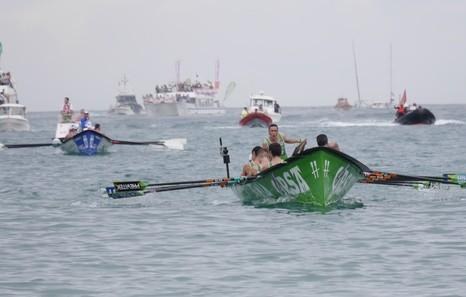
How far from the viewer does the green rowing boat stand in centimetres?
2003

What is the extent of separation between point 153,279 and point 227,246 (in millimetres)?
2813

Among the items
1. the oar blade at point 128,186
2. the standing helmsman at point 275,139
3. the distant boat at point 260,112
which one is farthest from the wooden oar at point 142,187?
the distant boat at point 260,112

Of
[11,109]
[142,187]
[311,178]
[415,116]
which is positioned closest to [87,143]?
[142,187]

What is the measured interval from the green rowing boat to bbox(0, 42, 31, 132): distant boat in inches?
2392

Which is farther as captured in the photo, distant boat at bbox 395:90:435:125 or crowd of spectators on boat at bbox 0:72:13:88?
crowd of spectators on boat at bbox 0:72:13:88

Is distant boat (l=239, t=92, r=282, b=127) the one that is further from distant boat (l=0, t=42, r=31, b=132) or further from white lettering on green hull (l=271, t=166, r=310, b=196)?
white lettering on green hull (l=271, t=166, r=310, b=196)

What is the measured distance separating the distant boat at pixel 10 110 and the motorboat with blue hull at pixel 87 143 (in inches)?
1482

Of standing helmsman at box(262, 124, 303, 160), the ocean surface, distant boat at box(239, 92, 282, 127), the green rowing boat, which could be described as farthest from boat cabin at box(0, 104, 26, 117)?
the green rowing boat

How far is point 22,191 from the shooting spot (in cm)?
2795

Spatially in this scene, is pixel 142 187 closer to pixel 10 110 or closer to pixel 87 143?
pixel 87 143

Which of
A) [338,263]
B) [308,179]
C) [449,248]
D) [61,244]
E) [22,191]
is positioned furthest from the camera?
[22,191]

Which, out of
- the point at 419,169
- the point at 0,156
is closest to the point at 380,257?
the point at 419,169

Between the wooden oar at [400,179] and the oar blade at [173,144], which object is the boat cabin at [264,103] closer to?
the oar blade at [173,144]

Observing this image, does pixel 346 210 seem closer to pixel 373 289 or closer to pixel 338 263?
pixel 338 263
